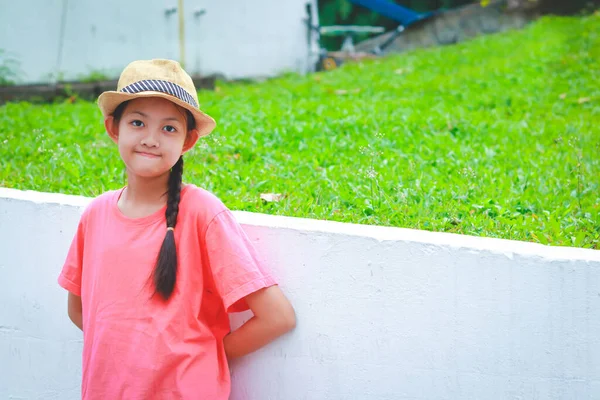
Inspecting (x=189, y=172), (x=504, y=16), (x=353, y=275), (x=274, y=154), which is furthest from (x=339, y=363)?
(x=504, y=16)

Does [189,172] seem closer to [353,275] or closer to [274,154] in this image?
[274,154]

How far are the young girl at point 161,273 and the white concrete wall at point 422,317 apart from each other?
0.21m

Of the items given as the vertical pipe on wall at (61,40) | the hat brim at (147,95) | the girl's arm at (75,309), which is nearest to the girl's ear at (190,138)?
the hat brim at (147,95)

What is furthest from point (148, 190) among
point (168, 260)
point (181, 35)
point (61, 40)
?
point (181, 35)

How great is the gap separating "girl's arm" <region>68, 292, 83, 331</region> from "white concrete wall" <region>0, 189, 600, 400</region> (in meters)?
0.59

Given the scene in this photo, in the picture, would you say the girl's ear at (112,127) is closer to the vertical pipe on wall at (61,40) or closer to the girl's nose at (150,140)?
the girl's nose at (150,140)

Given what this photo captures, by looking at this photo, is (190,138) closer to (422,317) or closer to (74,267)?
(74,267)

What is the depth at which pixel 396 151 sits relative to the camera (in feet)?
14.7

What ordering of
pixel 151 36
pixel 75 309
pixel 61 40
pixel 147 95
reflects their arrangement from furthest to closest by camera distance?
pixel 151 36, pixel 61 40, pixel 75 309, pixel 147 95

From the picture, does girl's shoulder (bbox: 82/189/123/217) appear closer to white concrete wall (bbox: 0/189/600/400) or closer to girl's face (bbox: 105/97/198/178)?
girl's face (bbox: 105/97/198/178)

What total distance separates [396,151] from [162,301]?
2555mm

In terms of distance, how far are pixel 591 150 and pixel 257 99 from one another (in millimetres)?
3463

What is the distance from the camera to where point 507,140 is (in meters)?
4.84

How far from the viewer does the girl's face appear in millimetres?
2271
